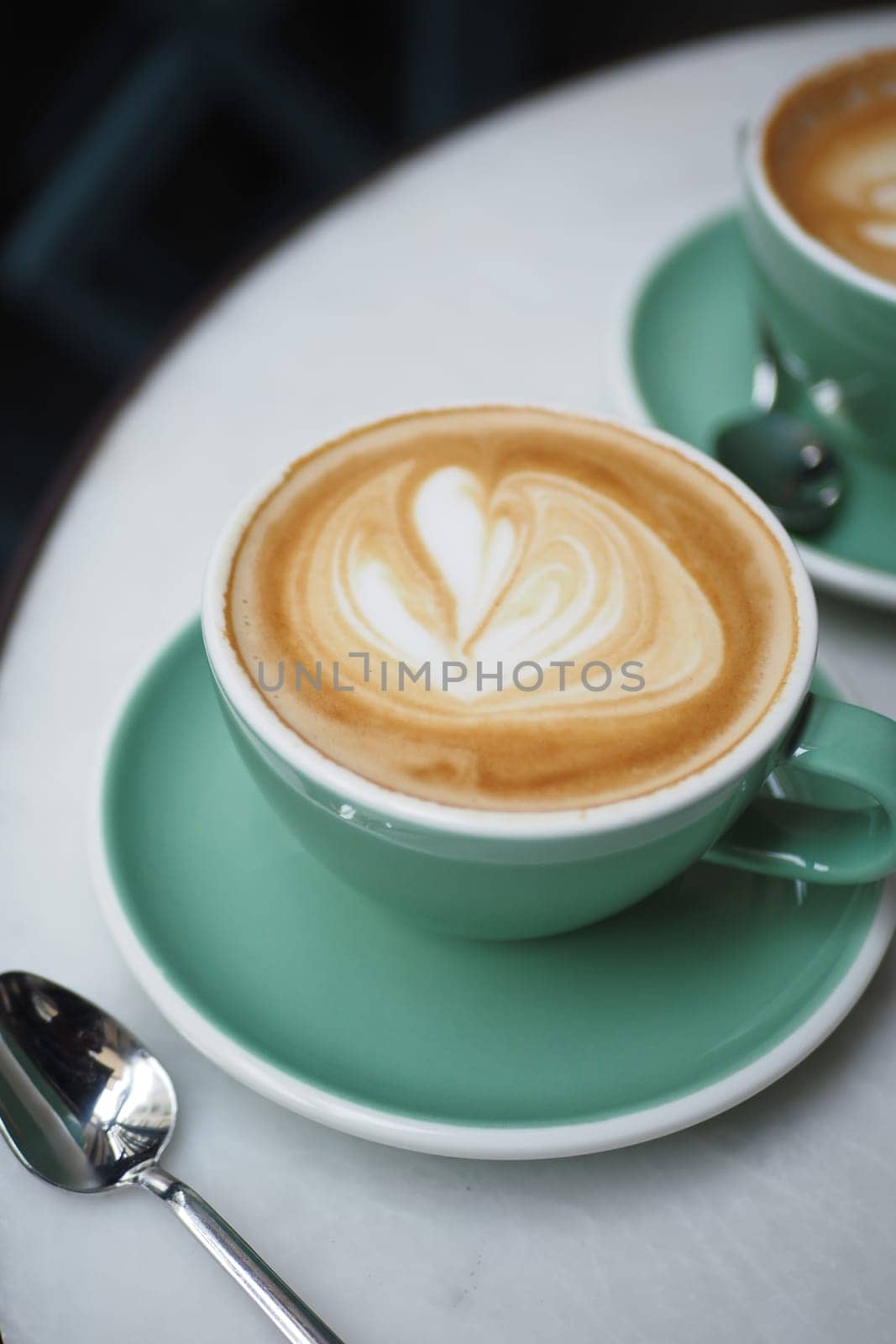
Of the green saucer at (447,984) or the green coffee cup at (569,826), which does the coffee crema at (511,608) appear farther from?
the green saucer at (447,984)

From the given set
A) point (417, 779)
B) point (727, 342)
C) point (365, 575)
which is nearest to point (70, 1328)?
point (417, 779)

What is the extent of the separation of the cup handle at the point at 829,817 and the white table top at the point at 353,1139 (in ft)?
0.35

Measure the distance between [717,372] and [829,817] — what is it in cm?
51

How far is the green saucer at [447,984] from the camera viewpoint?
64 cm

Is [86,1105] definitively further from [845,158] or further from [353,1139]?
[845,158]

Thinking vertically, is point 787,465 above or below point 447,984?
below

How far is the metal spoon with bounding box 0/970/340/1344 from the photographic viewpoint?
64cm

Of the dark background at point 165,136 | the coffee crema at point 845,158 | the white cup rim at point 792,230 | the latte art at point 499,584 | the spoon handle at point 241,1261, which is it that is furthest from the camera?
the dark background at point 165,136

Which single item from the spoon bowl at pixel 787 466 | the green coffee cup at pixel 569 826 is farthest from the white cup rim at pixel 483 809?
the spoon bowl at pixel 787 466

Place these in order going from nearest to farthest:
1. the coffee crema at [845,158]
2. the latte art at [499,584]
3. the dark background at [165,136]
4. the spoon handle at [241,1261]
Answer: the spoon handle at [241,1261]
the latte art at [499,584]
the coffee crema at [845,158]
the dark background at [165,136]

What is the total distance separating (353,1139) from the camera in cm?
69

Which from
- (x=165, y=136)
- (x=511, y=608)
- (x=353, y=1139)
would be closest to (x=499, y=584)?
(x=511, y=608)

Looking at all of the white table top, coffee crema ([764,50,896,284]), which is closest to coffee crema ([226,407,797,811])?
the white table top

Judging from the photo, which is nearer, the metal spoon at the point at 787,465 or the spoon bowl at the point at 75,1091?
the spoon bowl at the point at 75,1091
